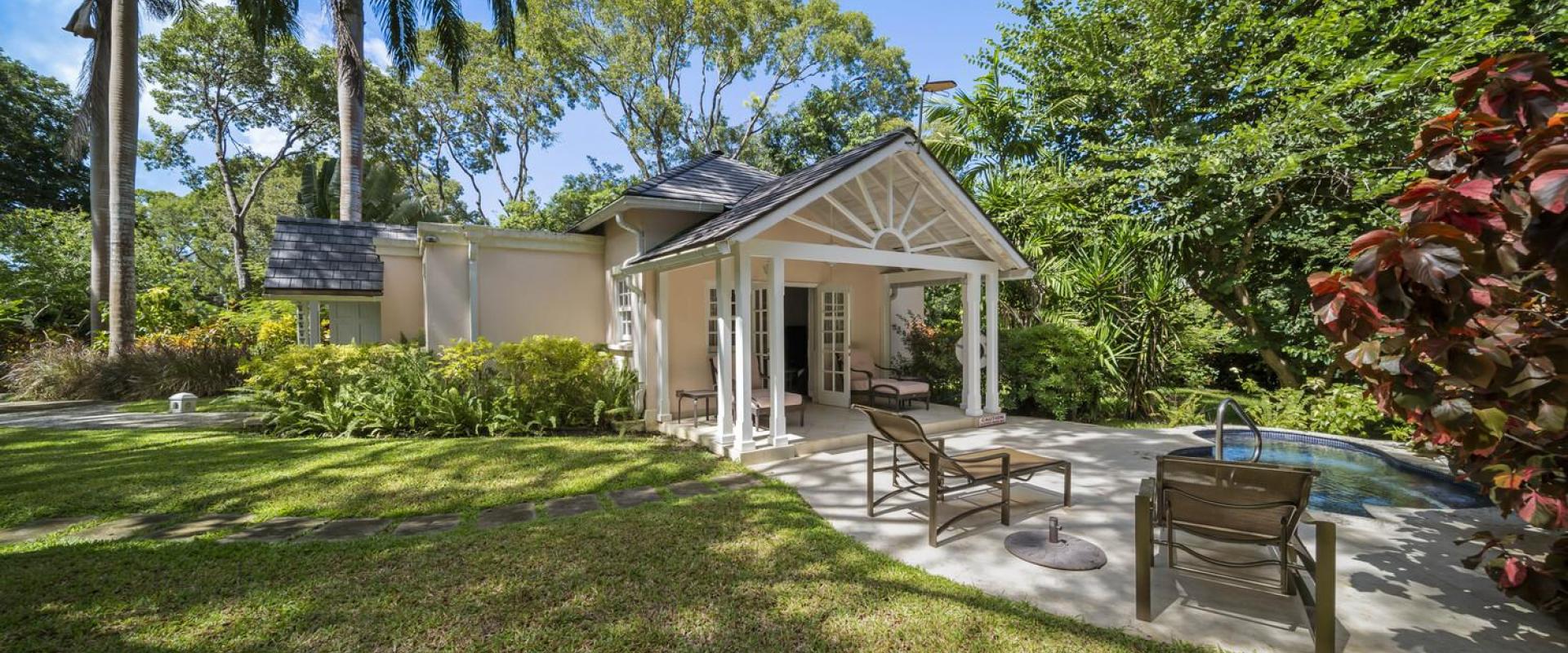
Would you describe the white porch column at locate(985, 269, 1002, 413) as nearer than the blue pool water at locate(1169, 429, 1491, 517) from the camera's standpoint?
No

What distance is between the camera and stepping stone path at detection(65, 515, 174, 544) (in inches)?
167

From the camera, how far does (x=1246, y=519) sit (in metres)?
3.13

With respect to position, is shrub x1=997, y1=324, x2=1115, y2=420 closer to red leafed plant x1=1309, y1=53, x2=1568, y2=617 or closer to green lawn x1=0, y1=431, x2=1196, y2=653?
green lawn x1=0, y1=431, x2=1196, y2=653

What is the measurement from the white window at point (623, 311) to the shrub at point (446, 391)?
827 mm

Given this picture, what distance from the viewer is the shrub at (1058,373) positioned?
9383 millimetres

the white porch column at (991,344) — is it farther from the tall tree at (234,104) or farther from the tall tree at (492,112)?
the tall tree at (234,104)

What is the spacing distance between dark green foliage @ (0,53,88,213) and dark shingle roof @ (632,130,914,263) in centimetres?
3519

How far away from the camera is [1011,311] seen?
11375mm

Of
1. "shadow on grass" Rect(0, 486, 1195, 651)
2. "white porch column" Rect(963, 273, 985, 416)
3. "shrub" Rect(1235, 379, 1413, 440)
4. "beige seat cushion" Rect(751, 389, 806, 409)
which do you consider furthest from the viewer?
"white porch column" Rect(963, 273, 985, 416)

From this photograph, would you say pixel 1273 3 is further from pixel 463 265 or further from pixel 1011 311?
pixel 463 265

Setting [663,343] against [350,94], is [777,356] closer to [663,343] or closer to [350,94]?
[663,343]

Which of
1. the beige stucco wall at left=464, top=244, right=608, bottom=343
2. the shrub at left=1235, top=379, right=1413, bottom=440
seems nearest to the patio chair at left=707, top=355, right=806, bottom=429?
the beige stucco wall at left=464, top=244, right=608, bottom=343

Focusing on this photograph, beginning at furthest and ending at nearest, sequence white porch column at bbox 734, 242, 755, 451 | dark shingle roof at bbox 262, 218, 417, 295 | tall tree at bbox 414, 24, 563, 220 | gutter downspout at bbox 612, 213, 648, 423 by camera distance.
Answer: tall tree at bbox 414, 24, 563, 220 → dark shingle roof at bbox 262, 218, 417, 295 → gutter downspout at bbox 612, 213, 648, 423 → white porch column at bbox 734, 242, 755, 451

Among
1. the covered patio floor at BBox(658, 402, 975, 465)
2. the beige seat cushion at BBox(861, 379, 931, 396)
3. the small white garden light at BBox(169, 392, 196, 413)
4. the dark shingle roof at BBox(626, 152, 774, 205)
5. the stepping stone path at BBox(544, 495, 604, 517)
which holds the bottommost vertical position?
the stepping stone path at BBox(544, 495, 604, 517)
